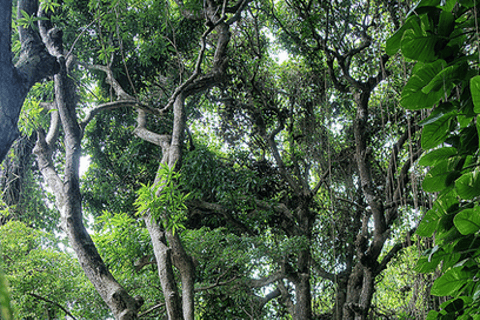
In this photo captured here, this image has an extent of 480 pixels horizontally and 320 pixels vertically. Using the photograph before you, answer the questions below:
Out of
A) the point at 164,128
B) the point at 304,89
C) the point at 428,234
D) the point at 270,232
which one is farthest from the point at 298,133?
the point at 428,234

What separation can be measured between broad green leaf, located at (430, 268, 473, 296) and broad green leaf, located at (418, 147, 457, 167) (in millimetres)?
178

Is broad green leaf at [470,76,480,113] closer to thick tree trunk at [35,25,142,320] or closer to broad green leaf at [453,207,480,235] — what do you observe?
broad green leaf at [453,207,480,235]

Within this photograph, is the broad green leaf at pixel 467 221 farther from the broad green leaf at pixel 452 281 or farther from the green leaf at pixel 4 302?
the green leaf at pixel 4 302

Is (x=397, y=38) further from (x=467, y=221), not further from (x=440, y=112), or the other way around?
(x=467, y=221)

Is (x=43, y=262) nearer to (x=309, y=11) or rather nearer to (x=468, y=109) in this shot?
(x=468, y=109)

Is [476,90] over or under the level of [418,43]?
under

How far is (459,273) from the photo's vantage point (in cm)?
65

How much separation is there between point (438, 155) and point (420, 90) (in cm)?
12

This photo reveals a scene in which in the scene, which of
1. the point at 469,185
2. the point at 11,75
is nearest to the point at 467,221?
the point at 469,185

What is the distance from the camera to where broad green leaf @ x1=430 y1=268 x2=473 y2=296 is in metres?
0.65

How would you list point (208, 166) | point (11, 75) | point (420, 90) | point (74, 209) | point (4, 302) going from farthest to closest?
point (208, 166), point (74, 209), point (11, 75), point (420, 90), point (4, 302)

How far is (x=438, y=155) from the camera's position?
683 mm

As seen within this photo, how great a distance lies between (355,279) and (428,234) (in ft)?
13.6

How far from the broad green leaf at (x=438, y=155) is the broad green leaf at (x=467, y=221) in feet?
0.44
